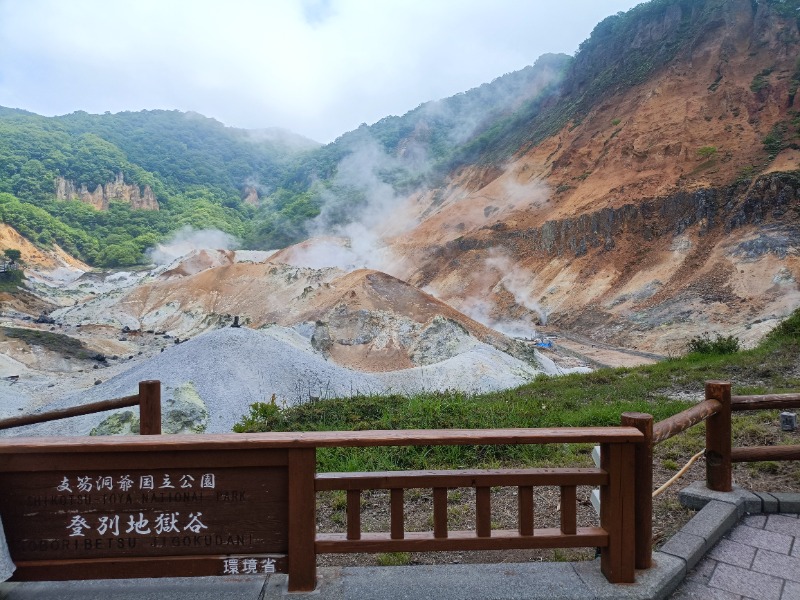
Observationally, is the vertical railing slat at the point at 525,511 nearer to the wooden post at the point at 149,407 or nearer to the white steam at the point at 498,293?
the wooden post at the point at 149,407

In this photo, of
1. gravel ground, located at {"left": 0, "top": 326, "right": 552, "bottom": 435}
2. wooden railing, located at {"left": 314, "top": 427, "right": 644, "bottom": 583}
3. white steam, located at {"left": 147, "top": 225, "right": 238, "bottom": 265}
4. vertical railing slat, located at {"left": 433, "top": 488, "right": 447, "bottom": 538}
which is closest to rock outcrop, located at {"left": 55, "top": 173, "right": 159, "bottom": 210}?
white steam, located at {"left": 147, "top": 225, "right": 238, "bottom": 265}

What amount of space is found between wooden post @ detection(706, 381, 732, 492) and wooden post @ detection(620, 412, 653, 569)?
1.30 metres

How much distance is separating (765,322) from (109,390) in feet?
62.2

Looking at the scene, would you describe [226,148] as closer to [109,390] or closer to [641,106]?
[641,106]

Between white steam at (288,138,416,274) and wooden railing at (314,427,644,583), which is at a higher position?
white steam at (288,138,416,274)

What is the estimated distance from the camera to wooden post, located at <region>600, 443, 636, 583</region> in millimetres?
2559

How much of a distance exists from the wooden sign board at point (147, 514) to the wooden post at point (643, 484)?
5.53 ft

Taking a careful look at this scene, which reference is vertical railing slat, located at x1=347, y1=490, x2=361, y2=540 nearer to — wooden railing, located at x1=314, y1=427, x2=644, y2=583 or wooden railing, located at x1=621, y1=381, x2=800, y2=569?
wooden railing, located at x1=314, y1=427, x2=644, y2=583

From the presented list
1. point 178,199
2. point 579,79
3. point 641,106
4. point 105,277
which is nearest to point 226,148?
point 178,199

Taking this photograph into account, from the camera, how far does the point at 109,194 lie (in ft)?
231

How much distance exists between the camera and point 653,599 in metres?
2.47

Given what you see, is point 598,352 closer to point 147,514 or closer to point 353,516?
point 353,516

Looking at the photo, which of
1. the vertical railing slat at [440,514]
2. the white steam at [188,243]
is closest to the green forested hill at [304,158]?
the white steam at [188,243]

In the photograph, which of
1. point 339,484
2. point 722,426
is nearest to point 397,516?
point 339,484
